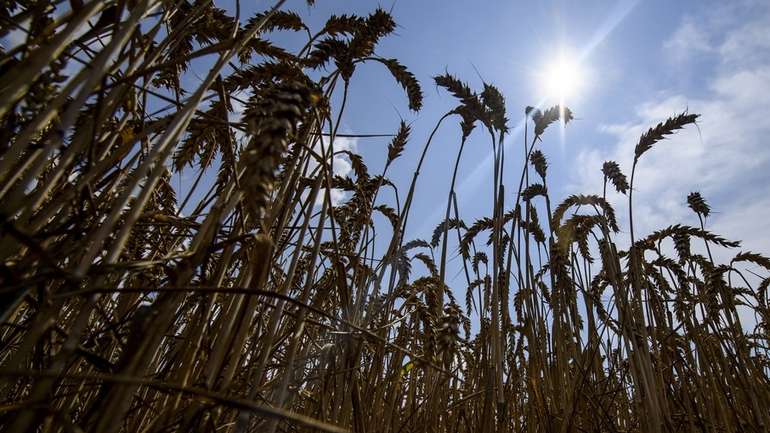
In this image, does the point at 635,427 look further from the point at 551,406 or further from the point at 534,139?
the point at 534,139

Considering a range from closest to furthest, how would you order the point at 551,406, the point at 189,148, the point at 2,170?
the point at 2,170 → the point at 189,148 → the point at 551,406

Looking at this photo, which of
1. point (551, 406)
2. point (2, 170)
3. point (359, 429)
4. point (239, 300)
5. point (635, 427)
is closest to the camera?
point (2, 170)

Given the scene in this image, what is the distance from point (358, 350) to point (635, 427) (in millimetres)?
2418

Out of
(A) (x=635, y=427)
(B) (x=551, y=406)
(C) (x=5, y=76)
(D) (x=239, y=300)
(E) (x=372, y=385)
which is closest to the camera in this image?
(C) (x=5, y=76)

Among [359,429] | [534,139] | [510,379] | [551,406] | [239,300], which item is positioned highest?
[534,139]

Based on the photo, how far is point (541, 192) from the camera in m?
2.66

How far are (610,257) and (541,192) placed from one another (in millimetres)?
608

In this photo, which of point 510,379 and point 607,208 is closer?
point 510,379

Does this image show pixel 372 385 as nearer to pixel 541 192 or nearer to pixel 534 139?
pixel 534 139

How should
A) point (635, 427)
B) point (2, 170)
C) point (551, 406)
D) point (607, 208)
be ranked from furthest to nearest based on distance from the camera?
point (607, 208)
point (635, 427)
point (551, 406)
point (2, 170)

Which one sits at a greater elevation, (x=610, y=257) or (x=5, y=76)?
(x=610, y=257)

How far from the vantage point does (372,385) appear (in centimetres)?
153

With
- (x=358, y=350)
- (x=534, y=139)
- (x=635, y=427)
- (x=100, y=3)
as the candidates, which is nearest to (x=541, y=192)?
(x=534, y=139)

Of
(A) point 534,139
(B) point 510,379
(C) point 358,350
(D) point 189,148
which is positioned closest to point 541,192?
(A) point 534,139
